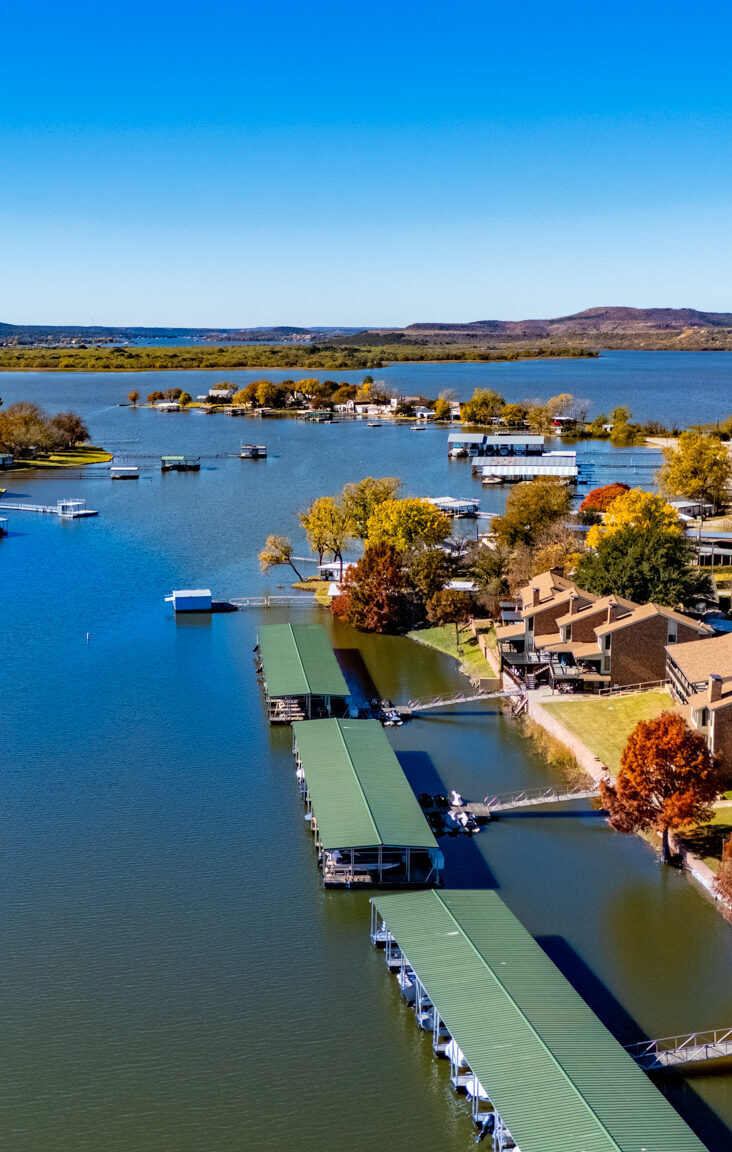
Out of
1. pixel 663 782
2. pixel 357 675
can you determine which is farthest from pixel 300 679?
pixel 663 782

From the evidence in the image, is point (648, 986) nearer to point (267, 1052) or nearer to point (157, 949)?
point (267, 1052)

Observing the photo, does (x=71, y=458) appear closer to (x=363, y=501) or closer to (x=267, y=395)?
(x=267, y=395)

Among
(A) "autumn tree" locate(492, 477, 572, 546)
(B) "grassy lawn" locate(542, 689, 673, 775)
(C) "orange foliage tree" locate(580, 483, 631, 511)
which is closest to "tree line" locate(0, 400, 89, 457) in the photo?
(C) "orange foliage tree" locate(580, 483, 631, 511)

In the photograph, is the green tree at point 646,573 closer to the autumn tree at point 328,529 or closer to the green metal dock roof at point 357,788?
the green metal dock roof at point 357,788

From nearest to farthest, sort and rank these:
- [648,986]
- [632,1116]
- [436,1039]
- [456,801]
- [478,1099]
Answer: [632,1116] → [478,1099] → [436,1039] → [648,986] → [456,801]

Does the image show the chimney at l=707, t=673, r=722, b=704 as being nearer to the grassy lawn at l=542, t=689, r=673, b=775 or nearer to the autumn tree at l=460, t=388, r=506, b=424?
the grassy lawn at l=542, t=689, r=673, b=775

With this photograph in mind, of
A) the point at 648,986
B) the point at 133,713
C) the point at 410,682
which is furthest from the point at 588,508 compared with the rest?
the point at 648,986
